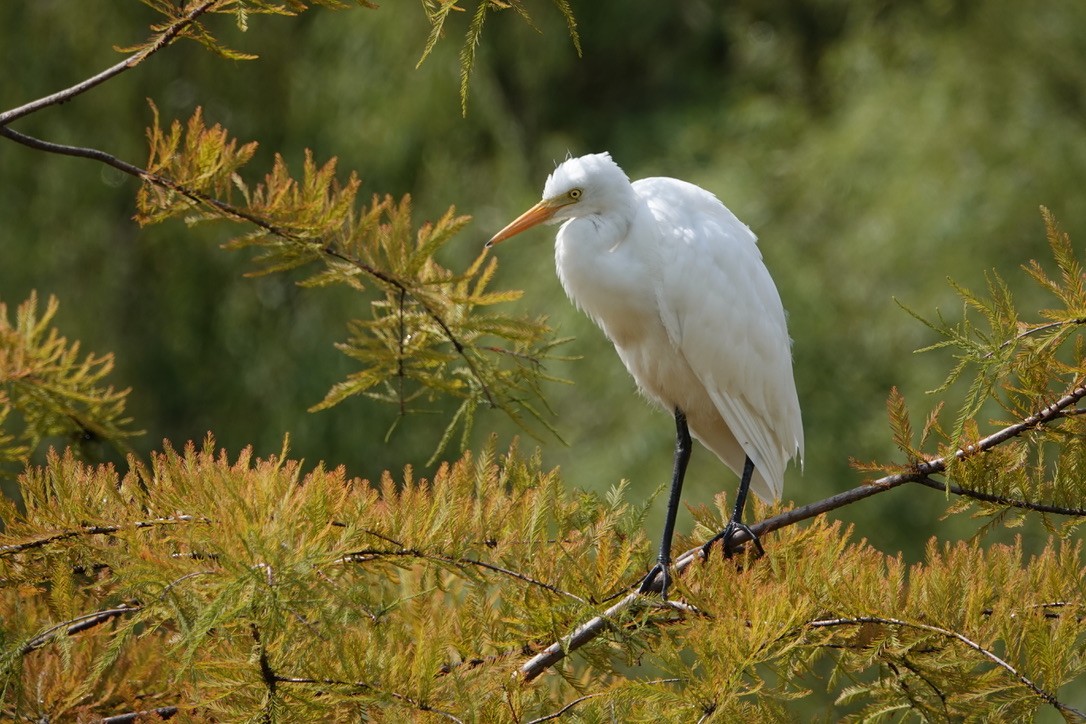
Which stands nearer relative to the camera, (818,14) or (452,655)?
(452,655)

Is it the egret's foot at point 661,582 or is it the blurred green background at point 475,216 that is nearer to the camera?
the egret's foot at point 661,582

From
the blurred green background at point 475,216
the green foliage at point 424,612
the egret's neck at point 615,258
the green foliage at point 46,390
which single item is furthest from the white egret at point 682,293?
the blurred green background at point 475,216

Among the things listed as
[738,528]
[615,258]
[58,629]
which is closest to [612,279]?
[615,258]

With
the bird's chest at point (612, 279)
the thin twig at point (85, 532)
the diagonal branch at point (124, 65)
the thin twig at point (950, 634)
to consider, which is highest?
the diagonal branch at point (124, 65)

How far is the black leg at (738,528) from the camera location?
146 cm

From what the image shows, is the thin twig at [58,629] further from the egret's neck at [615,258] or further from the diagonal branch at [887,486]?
the egret's neck at [615,258]

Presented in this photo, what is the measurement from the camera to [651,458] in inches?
155

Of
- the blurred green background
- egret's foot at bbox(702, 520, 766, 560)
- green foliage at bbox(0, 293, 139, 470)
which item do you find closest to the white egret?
egret's foot at bbox(702, 520, 766, 560)

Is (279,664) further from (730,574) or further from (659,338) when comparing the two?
(659,338)

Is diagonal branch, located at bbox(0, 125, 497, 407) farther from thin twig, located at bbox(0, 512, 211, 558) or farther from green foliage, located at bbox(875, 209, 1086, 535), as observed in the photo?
green foliage, located at bbox(875, 209, 1086, 535)

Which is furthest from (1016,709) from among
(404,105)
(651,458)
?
(404,105)

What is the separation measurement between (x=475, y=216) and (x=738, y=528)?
8.83 ft

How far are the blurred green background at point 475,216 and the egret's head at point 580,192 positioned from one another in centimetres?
185

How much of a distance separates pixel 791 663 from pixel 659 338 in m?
0.77
